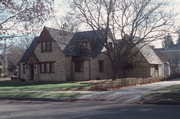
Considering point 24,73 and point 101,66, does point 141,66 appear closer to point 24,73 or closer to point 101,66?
point 101,66

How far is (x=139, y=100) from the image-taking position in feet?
56.4

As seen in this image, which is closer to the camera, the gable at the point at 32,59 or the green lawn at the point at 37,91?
the green lawn at the point at 37,91

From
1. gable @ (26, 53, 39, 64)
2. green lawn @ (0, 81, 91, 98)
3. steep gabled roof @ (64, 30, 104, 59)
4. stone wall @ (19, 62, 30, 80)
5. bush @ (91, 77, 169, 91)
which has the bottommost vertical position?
green lawn @ (0, 81, 91, 98)

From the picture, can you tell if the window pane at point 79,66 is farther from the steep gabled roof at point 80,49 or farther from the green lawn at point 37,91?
the green lawn at point 37,91

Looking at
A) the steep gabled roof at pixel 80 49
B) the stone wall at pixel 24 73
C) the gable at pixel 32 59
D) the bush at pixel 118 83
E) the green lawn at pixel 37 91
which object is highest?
the steep gabled roof at pixel 80 49

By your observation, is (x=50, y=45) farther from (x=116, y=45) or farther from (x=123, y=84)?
(x=123, y=84)

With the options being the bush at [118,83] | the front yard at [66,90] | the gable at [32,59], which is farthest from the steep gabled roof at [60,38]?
the front yard at [66,90]

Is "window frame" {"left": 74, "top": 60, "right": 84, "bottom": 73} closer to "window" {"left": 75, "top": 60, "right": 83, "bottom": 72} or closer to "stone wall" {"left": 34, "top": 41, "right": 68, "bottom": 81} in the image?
"window" {"left": 75, "top": 60, "right": 83, "bottom": 72}

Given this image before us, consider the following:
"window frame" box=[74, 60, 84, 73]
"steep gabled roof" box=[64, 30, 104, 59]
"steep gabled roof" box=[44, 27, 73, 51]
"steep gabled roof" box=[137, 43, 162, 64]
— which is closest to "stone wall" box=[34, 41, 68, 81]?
"steep gabled roof" box=[44, 27, 73, 51]

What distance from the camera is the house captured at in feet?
131

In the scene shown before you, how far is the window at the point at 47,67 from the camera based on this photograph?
40844 mm

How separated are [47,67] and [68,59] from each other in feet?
11.2

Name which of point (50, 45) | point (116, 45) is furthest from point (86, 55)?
point (116, 45)

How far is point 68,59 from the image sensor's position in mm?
39969
